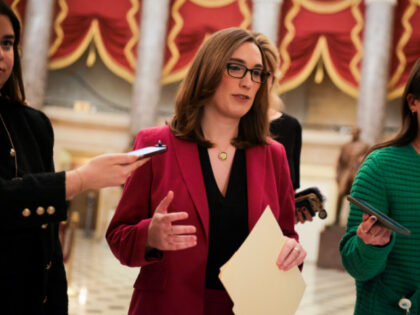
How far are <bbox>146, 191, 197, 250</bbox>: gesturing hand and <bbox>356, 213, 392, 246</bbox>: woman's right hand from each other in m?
0.55

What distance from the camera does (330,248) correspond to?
1127cm

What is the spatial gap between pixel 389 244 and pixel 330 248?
9756 millimetres

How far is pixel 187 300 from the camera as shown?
171 cm

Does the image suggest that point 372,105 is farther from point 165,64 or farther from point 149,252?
point 149,252

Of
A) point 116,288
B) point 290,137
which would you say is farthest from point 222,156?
point 116,288

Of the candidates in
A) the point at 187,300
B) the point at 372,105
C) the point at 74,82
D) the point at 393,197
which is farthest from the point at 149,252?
the point at 74,82

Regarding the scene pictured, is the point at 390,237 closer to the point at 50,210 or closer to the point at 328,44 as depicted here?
the point at 50,210

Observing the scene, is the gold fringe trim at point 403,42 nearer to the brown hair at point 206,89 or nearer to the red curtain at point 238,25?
the red curtain at point 238,25

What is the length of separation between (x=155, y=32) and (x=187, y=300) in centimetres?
1197

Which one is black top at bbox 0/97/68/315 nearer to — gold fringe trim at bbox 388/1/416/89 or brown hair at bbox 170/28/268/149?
brown hair at bbox 170/28/268/149

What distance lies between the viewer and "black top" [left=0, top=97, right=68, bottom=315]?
4.59 ft

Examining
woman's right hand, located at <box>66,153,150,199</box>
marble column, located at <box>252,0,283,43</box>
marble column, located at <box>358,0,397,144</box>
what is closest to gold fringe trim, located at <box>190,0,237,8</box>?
marble column, located at <box>252,0,283,43</box>

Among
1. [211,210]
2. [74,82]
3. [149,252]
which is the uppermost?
[211,210]

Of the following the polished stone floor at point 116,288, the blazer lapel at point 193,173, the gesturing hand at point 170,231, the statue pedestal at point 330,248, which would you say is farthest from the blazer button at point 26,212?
the statue pedestal at point 330,248
